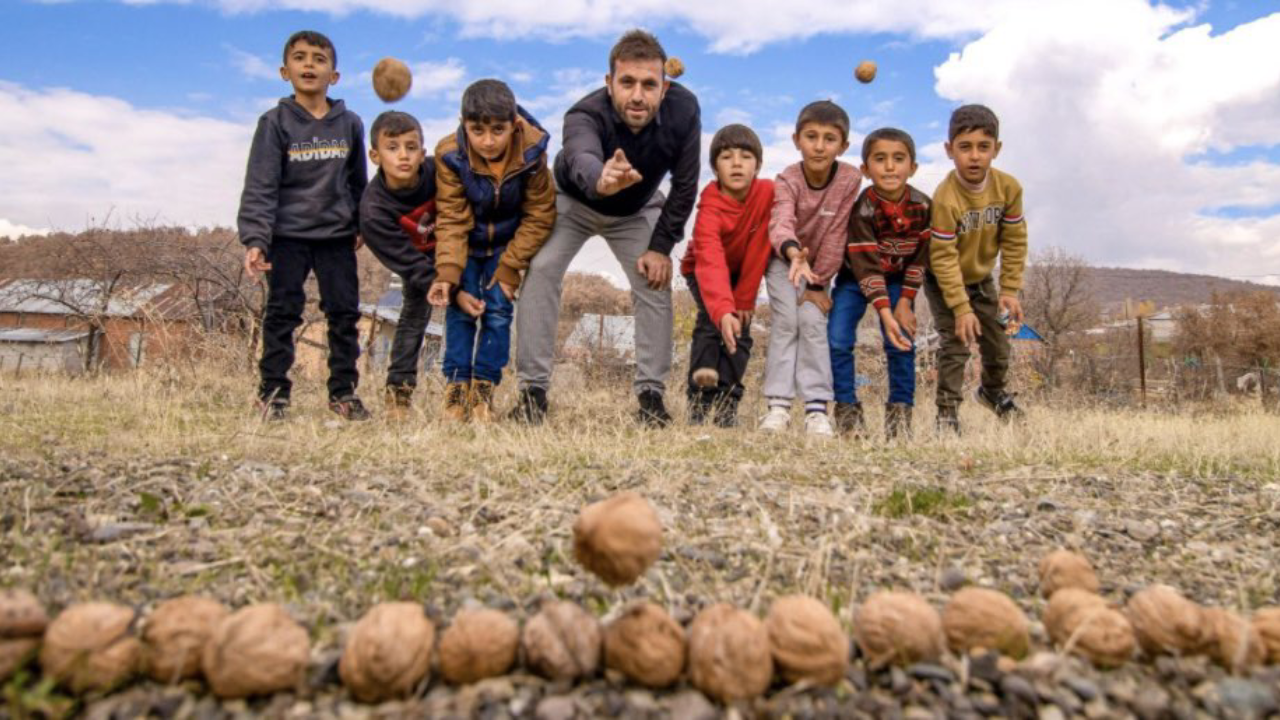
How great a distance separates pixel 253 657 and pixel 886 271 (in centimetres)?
419

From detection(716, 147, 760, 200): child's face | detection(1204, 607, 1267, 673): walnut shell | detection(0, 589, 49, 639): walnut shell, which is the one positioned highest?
detection(716, 147, 760, 200): child's face

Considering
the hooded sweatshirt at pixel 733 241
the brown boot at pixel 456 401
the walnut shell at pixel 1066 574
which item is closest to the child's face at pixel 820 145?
the hooded sweatshirt at pixel 733 241

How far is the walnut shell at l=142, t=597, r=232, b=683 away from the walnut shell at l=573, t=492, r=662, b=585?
547 mm

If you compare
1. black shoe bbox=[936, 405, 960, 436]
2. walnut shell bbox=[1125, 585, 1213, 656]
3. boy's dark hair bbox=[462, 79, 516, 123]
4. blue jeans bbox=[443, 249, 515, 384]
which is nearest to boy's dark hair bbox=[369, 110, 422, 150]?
boy's dark hair bbox=[462, 79, 516, 123]

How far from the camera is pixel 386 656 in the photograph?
3.73ft

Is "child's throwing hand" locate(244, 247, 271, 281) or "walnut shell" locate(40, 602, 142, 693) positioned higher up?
"child's throwing hand" locate(244, 247, 271, 281)

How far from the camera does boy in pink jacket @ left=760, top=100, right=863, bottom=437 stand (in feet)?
14.8

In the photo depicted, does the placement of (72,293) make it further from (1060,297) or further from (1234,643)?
(1060,297)

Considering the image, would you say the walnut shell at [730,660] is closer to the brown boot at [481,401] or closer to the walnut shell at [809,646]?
the walnut shell at [809,646]

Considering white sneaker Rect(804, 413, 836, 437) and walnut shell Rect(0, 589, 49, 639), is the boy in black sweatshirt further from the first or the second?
walnut shell Rect(0, 589, 49, 639)

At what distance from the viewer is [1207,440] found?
4.55 m

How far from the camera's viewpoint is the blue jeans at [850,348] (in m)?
4.70

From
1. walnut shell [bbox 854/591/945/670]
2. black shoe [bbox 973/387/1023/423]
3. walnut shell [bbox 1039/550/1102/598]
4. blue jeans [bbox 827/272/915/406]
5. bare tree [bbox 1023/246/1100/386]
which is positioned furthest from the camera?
bare tree [bbox 1023/246/1100/386]

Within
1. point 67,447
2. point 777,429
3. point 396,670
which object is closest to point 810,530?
point 396,670
